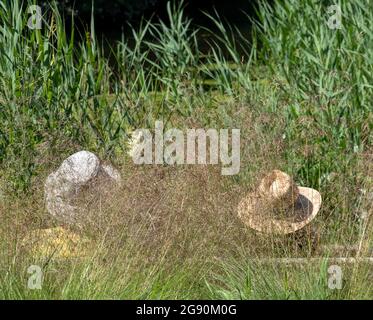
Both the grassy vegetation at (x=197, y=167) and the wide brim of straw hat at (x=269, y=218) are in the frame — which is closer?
the grassy vegetation at (x=197, y=167)

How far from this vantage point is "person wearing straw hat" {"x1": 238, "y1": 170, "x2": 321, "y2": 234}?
5.90m

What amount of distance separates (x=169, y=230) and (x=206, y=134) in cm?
101

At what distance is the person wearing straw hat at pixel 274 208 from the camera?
590 cm

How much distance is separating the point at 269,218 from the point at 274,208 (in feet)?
0.31

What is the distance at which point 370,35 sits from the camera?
7.38m

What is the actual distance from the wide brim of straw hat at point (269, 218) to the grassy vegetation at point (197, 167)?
5cm

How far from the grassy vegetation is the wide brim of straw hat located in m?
0.05

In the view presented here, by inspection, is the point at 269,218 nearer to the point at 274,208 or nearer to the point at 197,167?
the point at 274,208

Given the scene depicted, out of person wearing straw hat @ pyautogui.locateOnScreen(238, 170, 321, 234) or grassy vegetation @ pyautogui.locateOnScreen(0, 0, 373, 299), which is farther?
person wearing straw hat @ pyautogui.locateOnScreen(238, 170, 321, 234)

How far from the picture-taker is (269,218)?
5.95 meters

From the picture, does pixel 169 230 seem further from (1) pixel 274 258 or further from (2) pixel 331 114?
(2) pixel 331 114

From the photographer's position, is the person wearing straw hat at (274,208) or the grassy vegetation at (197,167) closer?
the grassy vegetation at (197,167)

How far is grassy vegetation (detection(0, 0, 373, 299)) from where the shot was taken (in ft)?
17.5
